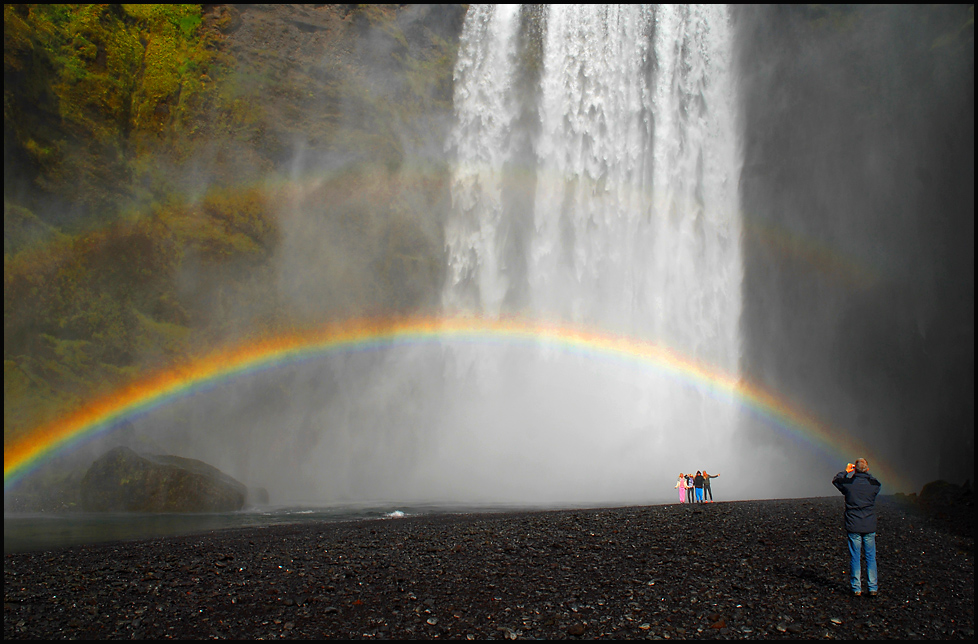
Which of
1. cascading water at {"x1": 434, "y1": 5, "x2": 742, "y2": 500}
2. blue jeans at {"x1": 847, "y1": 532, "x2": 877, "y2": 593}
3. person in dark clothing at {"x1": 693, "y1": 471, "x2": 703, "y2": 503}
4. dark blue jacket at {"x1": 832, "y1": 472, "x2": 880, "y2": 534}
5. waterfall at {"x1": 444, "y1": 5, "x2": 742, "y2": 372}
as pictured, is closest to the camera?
dark blue jacket at {"x1": 832, "y1": 472, "x2": 880, "y2": 534}

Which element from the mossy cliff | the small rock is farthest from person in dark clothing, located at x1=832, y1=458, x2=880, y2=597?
the mossy cliff

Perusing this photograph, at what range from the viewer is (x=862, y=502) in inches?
260

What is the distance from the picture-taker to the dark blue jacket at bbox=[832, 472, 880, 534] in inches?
260

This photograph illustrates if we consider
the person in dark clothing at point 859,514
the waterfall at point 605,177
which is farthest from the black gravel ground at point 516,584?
the waterfall at point 605,177

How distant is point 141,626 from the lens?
6.39m

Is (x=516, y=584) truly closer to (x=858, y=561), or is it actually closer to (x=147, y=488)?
(x=858, y=561)

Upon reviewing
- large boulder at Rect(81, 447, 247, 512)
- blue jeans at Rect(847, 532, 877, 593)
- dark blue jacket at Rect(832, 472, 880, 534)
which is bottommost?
large boulder at Rect(81, 447, 247, 512)

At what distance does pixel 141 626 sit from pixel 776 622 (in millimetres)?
6977

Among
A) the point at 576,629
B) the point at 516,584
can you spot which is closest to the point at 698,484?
the point at 516,584

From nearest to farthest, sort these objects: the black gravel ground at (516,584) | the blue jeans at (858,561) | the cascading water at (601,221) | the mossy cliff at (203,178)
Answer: the black gravel ground at (516,584), the blue jeans at (858,561), the mossy cliff at (203,178), the cascading water at (601,221)

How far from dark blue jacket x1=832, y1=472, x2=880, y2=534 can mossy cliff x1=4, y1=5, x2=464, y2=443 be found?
25637 mm

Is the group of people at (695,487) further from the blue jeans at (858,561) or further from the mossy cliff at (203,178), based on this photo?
the mossy cliff at (203,178)

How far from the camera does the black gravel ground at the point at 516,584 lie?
20.4 feet

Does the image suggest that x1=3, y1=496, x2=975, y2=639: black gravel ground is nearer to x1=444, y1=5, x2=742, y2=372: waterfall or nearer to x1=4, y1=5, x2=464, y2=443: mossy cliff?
x1=4, y1=5, x2=464, y2=443: mossy cliff
